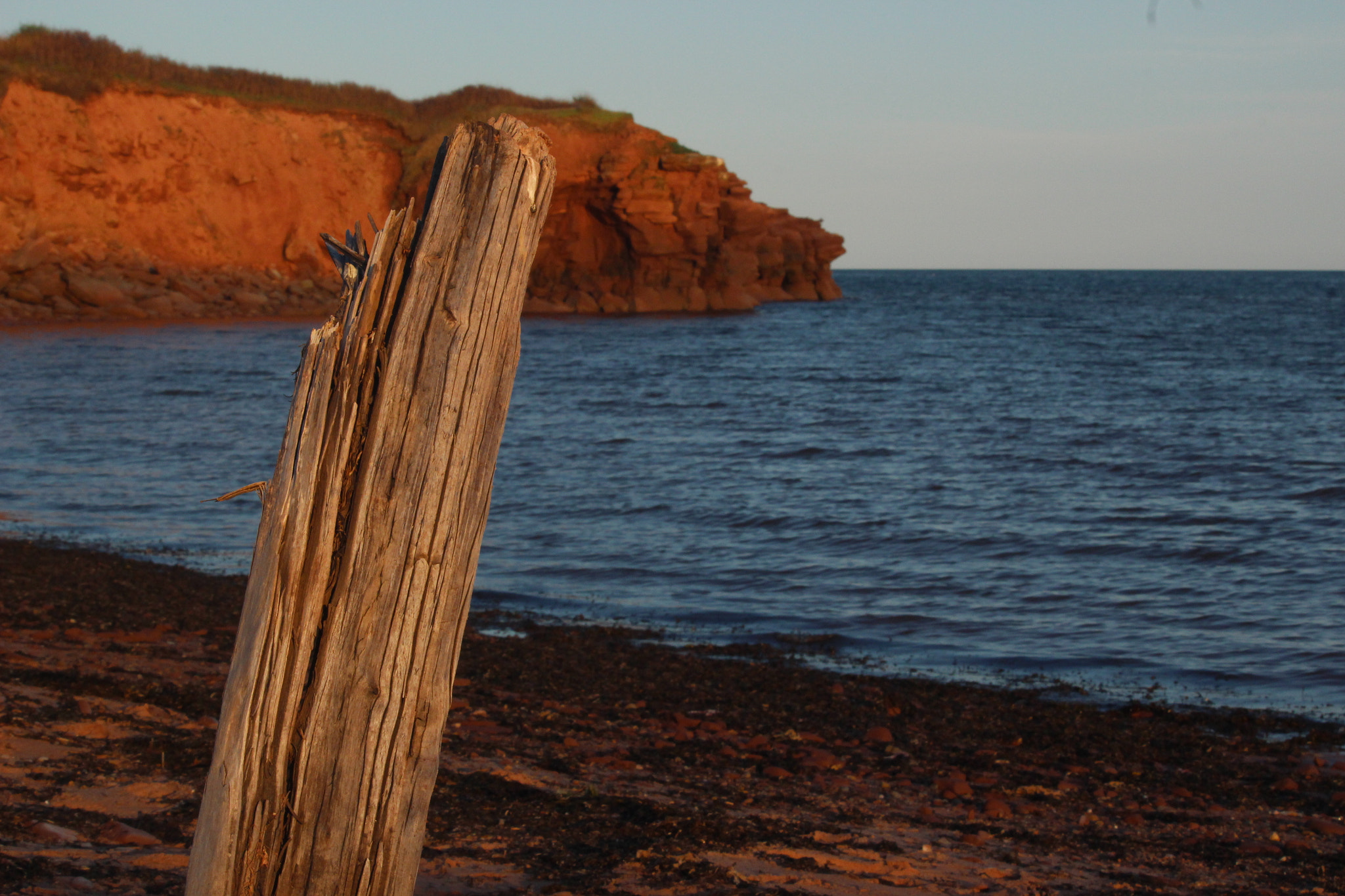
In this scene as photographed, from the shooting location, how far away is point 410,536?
2.28 meters

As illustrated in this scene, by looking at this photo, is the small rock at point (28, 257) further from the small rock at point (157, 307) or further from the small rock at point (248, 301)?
the small rock at point (248, 301)

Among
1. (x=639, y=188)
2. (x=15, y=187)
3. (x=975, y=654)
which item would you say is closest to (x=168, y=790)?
(x=975, y=654)

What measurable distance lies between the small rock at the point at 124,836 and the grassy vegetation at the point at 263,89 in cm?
4094

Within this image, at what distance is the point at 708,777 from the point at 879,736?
1.38 metres

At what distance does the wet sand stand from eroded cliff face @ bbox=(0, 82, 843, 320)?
33.8 m

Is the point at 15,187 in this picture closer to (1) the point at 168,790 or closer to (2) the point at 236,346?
(2) the point at 236,346

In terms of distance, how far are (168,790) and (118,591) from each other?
16.5 ft

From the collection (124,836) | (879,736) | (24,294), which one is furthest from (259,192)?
(124,836)

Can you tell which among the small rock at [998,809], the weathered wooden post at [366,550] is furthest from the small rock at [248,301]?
the weathered wooden post at [366,550]

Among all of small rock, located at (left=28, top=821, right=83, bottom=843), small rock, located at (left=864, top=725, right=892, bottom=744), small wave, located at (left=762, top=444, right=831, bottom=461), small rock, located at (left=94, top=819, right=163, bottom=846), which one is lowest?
small rock, located at (left=864, top=725, right=892, bottom=744)

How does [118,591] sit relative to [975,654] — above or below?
below

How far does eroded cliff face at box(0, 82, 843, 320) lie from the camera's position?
122 feet

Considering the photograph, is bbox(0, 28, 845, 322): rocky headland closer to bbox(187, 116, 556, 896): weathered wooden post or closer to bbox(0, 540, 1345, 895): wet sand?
bbox(0, 540, 1345, 895): wet sand

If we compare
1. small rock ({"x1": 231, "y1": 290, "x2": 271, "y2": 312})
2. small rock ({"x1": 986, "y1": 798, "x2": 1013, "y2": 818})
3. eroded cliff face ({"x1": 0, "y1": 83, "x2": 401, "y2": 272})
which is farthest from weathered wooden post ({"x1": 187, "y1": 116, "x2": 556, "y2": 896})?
small rock ({"x1": 231, "y1": 290, "x2": 271, "y2": 312})
